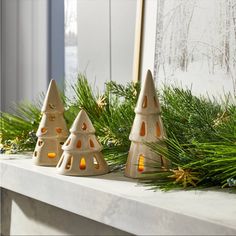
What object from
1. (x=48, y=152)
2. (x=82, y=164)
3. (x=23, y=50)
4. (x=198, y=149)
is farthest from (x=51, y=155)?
(x=23, y=50)

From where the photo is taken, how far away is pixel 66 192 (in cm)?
106

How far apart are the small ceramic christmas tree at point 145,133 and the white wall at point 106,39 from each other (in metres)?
0.51

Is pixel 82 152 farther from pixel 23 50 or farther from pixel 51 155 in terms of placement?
pixel 23 50

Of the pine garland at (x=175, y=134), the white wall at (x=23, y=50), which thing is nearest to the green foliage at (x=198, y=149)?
the pine garland at (x=175, y=134)

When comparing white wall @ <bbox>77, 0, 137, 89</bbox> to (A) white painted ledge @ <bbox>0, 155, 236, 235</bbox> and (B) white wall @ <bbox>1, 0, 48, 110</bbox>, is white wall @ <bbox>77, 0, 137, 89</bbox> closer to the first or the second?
(B) white wall @ <bbox>1, 0, 48, 110</bbox>

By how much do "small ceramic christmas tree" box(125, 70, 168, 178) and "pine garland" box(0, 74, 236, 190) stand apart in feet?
0.05

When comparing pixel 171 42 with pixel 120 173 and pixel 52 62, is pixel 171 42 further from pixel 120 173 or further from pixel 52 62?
pixel 52 62

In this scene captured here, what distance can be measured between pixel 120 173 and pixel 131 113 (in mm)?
133

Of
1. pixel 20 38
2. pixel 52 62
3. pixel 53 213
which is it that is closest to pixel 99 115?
pixel 53 213

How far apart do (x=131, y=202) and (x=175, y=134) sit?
0.21 m

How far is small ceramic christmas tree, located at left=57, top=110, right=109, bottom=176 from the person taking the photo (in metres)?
1.08

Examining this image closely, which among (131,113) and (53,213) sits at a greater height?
(131,113)

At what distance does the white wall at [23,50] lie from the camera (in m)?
2.00

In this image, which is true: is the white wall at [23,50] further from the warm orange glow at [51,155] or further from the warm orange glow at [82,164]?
the warm orange glow at [82,164]
